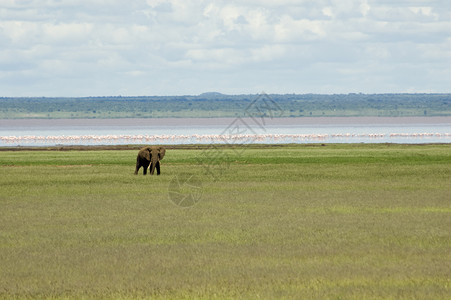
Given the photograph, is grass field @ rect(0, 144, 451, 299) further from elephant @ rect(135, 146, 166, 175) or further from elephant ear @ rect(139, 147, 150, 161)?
elephant ear @ rect(139, 147, 150, 161)

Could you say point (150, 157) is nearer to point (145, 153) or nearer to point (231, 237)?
point (145, 153)

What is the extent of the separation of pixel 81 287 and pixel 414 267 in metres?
6.85

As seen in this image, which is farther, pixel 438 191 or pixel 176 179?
pixel 176 179

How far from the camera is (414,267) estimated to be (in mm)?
17766

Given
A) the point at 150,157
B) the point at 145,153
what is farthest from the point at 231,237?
the point at 150,157

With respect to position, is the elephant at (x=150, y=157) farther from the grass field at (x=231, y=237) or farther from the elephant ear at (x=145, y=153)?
the grass field at (x=231, y=237)

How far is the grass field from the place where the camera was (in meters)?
16.3

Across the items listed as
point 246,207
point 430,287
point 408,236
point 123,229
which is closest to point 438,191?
point 246,207

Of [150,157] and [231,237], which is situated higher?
[150,157]

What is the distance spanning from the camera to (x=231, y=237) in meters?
22.1

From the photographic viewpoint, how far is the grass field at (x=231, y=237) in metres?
16.3

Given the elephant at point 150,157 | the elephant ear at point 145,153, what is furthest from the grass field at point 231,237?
the elephant ear at point 145,153

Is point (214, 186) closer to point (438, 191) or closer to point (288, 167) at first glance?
point (438, 191)

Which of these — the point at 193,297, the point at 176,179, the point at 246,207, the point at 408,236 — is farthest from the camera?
the point at 176,179
